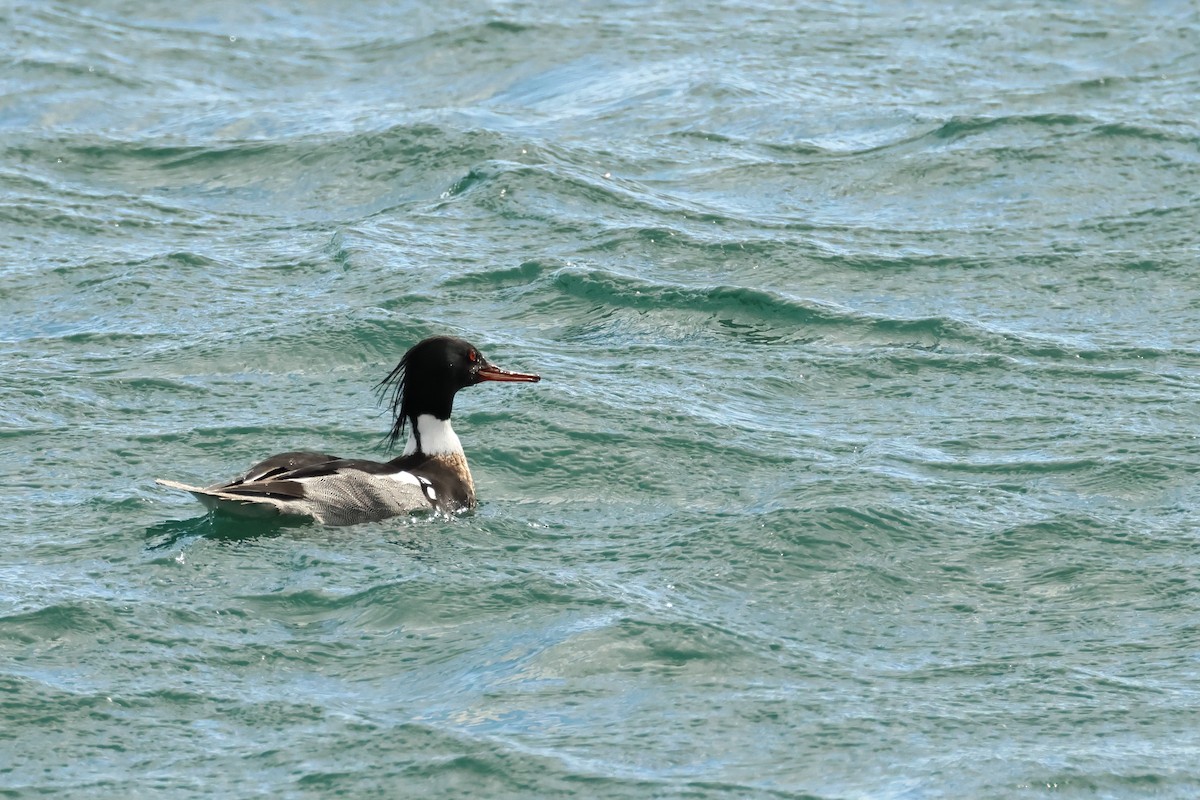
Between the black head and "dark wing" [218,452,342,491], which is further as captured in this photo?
the black head

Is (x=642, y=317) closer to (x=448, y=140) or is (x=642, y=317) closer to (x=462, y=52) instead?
(x=448, y=140)

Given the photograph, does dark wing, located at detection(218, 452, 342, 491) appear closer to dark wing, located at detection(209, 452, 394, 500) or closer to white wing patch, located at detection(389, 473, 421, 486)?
dark wing, located at detection(209, 452, 394, 500)

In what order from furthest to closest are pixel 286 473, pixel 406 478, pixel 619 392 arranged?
pixel 619 392, pixel 406 478, pixel 286 473

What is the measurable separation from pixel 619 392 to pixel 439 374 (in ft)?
5.82

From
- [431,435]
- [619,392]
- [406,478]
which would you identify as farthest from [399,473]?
[619,392]

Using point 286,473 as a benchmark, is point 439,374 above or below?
above

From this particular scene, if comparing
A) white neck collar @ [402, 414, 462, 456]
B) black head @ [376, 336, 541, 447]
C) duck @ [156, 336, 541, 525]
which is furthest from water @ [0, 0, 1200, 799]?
black head @ [376, 336, 541, 447]

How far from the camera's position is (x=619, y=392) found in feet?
39.3

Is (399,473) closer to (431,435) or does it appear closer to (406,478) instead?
(406,478)

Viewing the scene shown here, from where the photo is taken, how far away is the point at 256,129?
17172 mm

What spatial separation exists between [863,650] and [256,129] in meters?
9.96

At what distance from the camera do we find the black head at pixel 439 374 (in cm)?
1050

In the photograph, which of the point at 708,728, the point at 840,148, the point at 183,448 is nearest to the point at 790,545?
the point at 708,728

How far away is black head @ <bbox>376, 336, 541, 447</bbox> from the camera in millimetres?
10500
